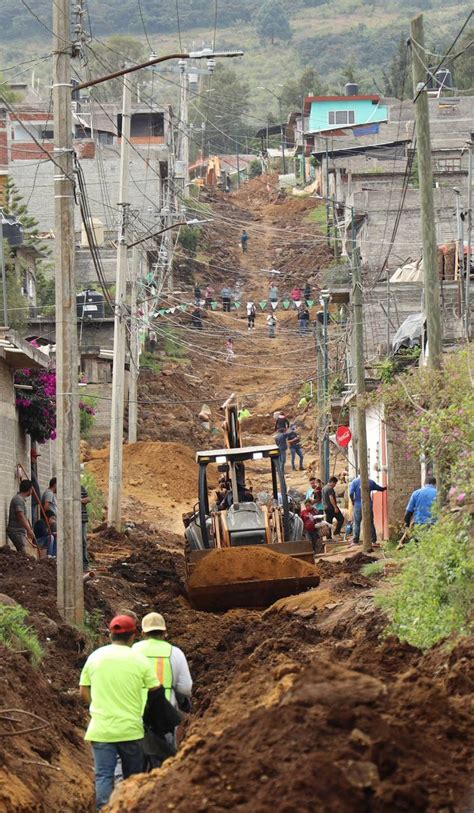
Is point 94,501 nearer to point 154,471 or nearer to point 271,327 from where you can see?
point 154,471

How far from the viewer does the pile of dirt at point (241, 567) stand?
A: 23109 mm

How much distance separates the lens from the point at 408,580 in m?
16.6

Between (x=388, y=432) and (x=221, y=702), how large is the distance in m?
21.1

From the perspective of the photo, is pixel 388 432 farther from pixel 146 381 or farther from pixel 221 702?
pixel 146 381

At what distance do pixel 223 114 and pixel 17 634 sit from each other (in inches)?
5023

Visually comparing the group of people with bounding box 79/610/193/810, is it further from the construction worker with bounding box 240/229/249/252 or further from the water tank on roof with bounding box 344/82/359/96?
the water tank on roof with bounding box 344/82/359/96

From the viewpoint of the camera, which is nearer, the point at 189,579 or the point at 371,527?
the point at 189,579

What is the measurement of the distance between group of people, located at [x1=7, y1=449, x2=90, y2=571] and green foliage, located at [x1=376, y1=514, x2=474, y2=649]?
7.28m

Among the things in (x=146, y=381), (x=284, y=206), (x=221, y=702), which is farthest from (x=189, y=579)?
(x=284, y=206)

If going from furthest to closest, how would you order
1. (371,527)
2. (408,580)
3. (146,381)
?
(146,381) < (371,527) < (408,580)

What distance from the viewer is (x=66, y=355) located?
19.0 meters

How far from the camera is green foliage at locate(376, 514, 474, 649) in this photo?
1483 centimetres

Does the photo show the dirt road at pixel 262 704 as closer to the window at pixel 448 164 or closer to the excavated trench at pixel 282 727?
the excavated trench at pixel 282 727

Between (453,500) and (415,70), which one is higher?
(415,70)
